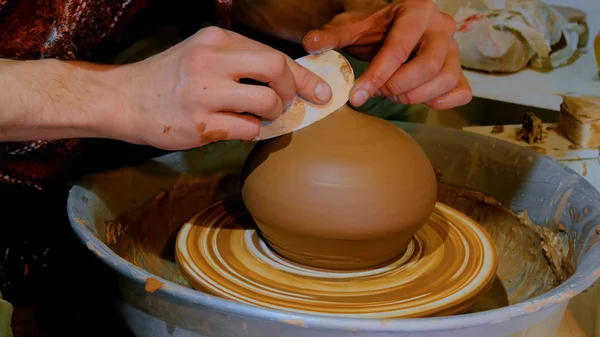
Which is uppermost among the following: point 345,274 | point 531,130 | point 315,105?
point 315,105

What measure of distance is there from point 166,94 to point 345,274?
39 cm

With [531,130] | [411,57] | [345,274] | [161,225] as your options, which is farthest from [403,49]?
[531,130]

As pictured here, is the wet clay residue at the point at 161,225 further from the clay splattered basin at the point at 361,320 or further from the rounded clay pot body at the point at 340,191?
the rounded clay pot body at the point at 340,191

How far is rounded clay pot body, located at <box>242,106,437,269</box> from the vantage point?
35.8 inches

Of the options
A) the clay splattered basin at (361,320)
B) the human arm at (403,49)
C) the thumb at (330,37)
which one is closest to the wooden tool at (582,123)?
the clay splattered basin at (361,320)

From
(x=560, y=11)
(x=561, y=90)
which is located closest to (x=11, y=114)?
(x=561, y=90)

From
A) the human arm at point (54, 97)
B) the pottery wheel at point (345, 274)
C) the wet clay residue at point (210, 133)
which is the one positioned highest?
the human arm at point (54, 97)

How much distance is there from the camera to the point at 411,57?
116cm

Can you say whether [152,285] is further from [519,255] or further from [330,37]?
[519,255]

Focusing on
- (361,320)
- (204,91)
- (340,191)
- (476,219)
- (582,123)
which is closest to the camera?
(361,320)

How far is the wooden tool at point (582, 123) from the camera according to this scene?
5.23ft

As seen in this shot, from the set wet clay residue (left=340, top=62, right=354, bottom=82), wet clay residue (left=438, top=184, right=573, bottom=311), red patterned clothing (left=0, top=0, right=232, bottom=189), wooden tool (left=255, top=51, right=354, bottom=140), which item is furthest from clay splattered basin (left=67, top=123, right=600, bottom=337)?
wet clay residue (left=340, top=62, right=354, bottom=82)

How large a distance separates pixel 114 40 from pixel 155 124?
0.48m

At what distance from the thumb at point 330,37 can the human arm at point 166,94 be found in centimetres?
21
